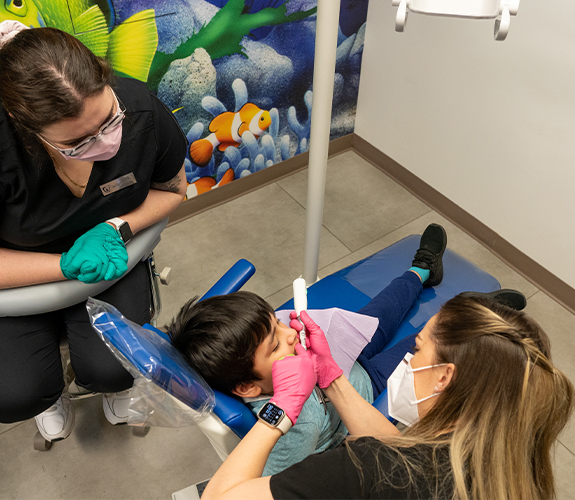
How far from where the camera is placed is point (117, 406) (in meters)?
1.64

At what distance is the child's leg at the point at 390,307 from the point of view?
1585mm

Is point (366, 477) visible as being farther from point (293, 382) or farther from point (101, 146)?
point (101, 146)

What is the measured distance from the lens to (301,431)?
1181 mm

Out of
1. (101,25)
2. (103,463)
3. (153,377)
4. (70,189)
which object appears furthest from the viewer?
(101,25)

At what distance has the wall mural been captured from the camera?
6.24 feet

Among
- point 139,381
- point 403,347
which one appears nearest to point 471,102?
point 403,347

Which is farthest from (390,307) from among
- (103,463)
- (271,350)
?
(103,463)

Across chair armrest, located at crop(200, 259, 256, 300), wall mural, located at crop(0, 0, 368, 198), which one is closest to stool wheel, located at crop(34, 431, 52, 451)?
chair armrest, located at crop(200, 259, 256, 300)

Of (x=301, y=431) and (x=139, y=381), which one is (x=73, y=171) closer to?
(x=139, y=381)

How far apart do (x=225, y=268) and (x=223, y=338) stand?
1.26m

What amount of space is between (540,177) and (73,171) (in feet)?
6.11

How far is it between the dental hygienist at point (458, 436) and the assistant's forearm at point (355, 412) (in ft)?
0.50

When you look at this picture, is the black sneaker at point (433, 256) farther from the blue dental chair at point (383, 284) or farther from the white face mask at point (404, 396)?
the white face mask at point (404, 396)

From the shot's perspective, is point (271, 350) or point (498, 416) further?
point (271, 350)
